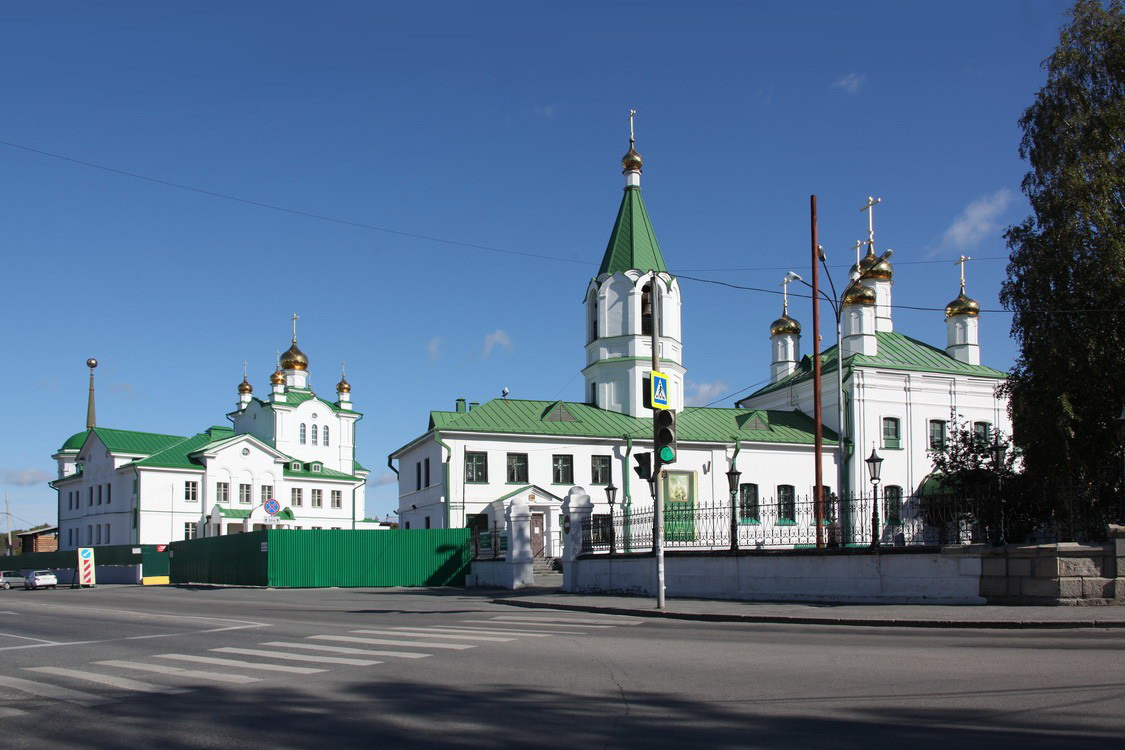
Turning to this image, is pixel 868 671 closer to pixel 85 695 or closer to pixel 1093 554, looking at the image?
pixel 85 695

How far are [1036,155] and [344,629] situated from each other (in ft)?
75.0

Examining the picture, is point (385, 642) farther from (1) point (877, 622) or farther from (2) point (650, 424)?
(2) point (650, 424)

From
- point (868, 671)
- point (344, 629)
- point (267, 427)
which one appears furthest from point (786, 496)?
point (267, 427)

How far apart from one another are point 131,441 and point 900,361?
2059 inches

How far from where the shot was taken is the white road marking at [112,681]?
379 inches

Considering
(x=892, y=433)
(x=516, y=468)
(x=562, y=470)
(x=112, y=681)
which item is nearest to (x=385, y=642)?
(x=112, y=681)

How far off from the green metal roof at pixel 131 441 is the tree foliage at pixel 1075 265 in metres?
61.0

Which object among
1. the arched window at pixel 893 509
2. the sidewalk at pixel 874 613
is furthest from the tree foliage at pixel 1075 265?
the sidewalk at pixel 874 613

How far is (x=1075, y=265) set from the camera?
86.8 ft

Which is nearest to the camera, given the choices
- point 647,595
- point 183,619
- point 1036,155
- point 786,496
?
point 183,619

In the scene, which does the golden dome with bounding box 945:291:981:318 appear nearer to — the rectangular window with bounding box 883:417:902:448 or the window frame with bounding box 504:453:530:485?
the rectangular window with bounding box 883:417:902:448

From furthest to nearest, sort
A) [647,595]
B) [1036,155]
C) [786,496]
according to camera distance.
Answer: [786,496] → [1036,155] → [647,595]

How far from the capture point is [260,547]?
129 ft

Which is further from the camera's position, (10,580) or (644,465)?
(10,580)
